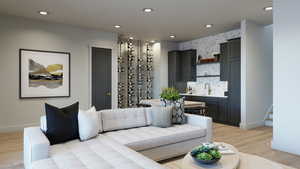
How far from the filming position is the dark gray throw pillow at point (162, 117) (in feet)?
11.1

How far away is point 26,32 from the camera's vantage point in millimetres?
4879

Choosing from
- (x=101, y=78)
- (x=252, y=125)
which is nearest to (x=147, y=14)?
(x=101, y=78)

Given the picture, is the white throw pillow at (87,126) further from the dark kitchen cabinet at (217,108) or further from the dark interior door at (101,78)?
the dark kitchen cabinet at (217,108)

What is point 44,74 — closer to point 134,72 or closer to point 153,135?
point 134,72

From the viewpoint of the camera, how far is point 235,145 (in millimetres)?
3844

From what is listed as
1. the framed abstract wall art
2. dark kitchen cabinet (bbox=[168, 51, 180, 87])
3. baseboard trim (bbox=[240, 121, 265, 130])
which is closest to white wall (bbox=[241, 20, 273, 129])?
baseboard trim (bbox=[240, 121, 265, 130])

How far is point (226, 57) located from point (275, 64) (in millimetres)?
2211

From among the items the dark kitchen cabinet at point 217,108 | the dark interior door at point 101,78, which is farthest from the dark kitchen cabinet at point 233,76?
the dark interior door at point 101,78

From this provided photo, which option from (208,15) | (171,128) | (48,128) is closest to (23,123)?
(48,128)

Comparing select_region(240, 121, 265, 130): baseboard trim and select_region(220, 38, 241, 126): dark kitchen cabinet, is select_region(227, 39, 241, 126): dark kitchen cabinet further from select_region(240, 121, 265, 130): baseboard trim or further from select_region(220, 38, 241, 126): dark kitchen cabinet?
select_region(240, 121, 265, 130): baseboard trim

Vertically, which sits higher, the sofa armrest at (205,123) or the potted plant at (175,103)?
the potted plant at (175,103)

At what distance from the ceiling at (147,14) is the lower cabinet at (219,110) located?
2115mm

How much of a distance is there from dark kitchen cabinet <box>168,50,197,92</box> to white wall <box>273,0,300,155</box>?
11.9 ft

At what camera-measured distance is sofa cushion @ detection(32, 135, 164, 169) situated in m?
1.79
